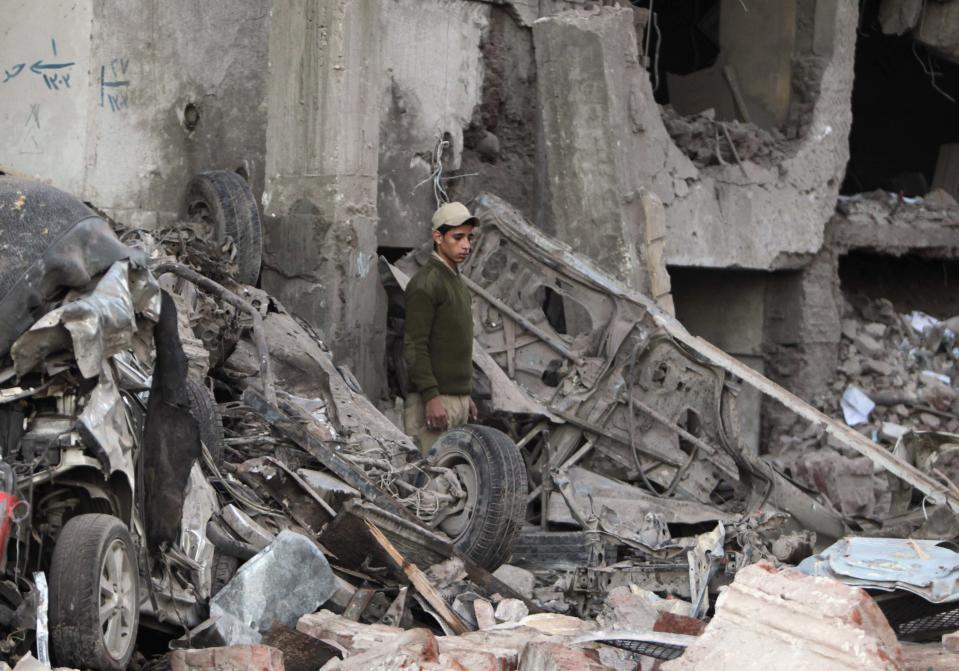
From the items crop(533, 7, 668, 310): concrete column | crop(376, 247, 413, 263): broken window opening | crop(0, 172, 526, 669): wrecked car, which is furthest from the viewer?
crop(376, 247, 413, 263): broken window opening

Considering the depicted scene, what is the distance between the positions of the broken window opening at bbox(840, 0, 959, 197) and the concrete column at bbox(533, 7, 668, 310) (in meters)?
6.51

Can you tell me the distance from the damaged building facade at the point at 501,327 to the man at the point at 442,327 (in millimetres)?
367

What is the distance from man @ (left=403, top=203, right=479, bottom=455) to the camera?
823cm

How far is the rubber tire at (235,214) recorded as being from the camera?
29.2 feet

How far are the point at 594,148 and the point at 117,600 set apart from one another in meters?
6.23

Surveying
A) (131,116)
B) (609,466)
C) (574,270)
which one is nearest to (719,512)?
(609,466)

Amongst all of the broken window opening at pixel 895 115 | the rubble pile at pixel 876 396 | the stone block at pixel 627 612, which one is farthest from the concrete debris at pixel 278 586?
the broken window opening at pixel 895 115

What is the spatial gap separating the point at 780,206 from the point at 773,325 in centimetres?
118

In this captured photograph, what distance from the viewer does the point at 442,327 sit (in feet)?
27.2

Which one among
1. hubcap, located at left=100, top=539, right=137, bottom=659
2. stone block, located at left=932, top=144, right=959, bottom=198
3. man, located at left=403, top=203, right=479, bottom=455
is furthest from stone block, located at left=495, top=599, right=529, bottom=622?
stone block, located at left=932, top=144, right=959, bottom=198

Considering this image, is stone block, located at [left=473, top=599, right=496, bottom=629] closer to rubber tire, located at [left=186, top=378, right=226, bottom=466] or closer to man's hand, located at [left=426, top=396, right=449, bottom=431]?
rubber tire, located at [left=186, top=378, right=226, bottom=466]

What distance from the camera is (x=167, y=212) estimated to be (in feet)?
31.8

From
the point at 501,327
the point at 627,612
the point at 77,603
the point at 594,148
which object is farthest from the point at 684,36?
the point at 77,603

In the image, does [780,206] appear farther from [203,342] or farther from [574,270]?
[203,342]
